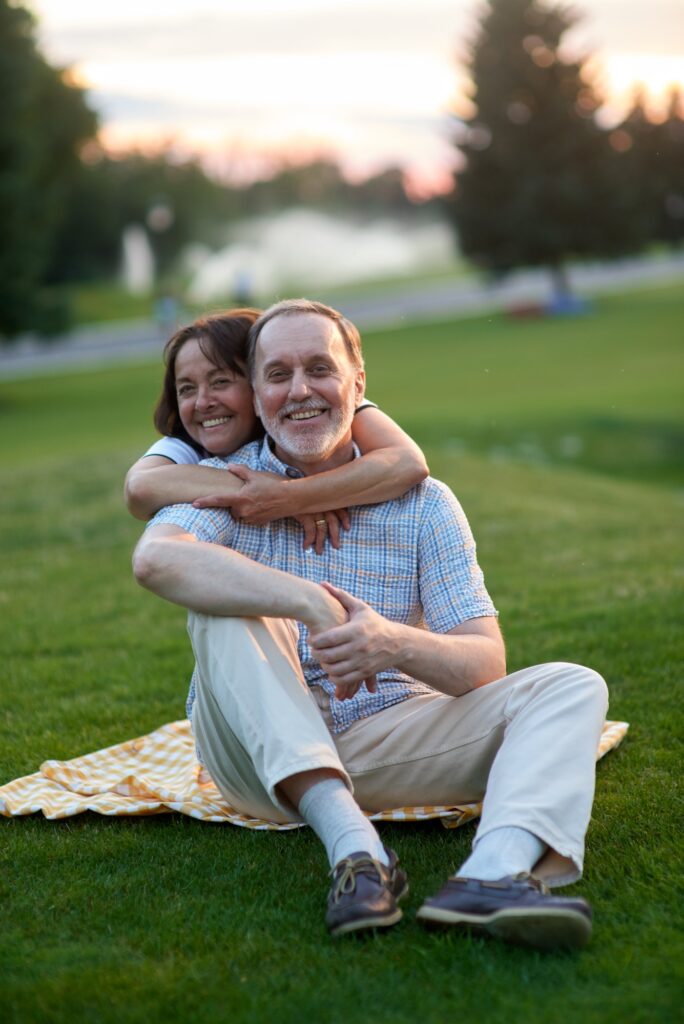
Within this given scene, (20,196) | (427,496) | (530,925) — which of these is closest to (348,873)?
(530,925)

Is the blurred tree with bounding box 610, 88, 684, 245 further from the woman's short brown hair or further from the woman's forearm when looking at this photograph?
the woman's forearm

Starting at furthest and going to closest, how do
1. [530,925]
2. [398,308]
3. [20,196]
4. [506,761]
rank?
[398,308], [20,196], [506,761], [530,925]

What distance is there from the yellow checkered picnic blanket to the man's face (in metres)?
1.14

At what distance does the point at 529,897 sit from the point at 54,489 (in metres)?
9.16

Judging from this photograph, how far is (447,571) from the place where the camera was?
374 centimetres

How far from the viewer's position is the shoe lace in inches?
120

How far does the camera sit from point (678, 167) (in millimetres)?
52094

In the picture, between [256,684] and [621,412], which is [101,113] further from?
[256,684]

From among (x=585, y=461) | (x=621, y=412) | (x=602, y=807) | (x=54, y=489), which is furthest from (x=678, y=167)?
(x=602, y=807)

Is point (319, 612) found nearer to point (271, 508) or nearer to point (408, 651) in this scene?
point (408, 651)

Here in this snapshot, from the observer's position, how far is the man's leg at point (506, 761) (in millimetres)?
3039

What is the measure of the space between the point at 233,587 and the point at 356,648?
37 centimetres

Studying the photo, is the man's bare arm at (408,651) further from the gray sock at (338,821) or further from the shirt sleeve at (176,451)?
the shirt sleeve at (176,451)

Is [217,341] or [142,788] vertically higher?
[217,341]
